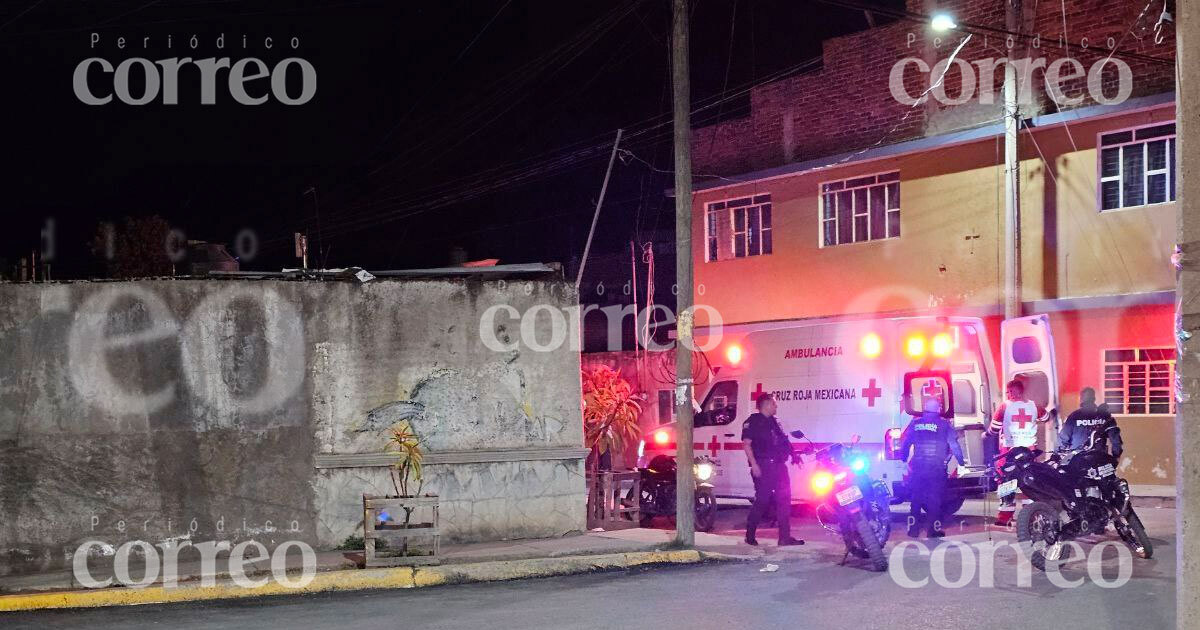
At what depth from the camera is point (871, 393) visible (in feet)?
47.3

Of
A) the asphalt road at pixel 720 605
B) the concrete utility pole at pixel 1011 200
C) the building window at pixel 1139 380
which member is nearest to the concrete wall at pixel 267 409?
the asphalt road at pixel 720 605

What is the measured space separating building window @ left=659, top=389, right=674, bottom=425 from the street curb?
55.9 feet

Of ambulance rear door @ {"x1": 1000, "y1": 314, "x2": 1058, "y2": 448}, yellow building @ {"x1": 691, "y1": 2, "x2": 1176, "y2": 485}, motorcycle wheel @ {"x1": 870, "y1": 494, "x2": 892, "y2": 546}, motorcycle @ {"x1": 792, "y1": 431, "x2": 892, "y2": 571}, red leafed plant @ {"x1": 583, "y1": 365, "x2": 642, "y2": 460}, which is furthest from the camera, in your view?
yellow building @ {"x1": 691, "y1": 2, "x2": 1176, "y2": 485}

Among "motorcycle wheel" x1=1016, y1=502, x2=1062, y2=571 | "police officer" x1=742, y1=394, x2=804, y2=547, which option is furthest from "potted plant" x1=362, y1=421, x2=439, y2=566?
"motorcycle wheel" x1=1016, y1=502, x2=1062, y2=571

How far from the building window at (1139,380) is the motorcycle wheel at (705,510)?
29.0ft

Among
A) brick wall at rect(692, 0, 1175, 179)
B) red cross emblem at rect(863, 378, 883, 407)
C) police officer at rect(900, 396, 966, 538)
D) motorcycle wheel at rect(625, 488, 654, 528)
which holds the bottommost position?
motorcycle wheel at rect(625, 488, 654, 528)

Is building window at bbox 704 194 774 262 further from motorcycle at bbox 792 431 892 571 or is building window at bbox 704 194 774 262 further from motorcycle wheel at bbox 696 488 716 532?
motorcycle at bbox 792 431 892 571

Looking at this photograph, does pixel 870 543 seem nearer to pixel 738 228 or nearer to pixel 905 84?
pixel 905 84

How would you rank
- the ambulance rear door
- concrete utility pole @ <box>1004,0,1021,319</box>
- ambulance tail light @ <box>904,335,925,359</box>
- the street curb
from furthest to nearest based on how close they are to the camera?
concrete utility pole @ <box>1004,0,1021,319</box>, the ambulance rear door, ambulance tail light @ <box>904,335,925,359</box>, the street curb

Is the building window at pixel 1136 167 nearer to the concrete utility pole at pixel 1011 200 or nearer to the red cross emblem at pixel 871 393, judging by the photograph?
the concrete utility pole at pixel 1011 200

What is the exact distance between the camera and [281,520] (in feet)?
40.9

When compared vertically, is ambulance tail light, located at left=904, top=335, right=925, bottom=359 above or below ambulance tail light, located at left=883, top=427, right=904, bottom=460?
above

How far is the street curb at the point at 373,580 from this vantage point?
10164mm

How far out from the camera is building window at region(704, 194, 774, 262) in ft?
85.6
